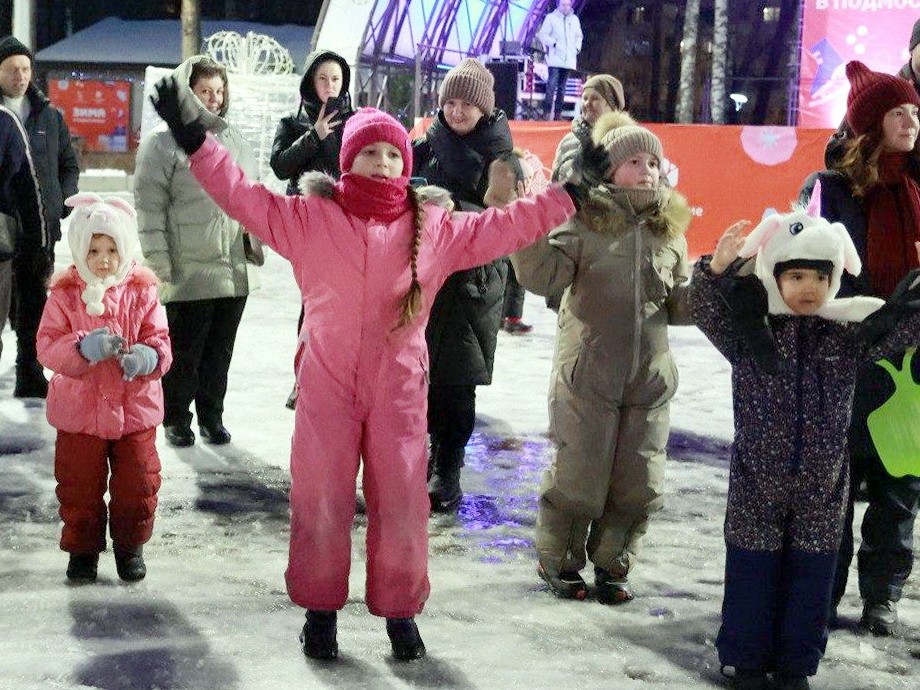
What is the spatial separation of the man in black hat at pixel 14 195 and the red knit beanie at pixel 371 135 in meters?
3.19

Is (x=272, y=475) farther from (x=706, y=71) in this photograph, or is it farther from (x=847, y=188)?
(x=706, y=71)

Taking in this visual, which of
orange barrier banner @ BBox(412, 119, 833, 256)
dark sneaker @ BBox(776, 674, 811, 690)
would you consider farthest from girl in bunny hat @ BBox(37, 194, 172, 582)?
orange barrier banner @ BBox(412, 119, 833, 256)

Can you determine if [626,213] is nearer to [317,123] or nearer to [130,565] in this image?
[130,565]

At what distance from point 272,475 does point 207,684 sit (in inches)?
96.0

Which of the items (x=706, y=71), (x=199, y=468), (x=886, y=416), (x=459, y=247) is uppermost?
(x=706, y=71)

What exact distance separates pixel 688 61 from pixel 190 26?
11.1m

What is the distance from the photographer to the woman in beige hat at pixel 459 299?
547cm

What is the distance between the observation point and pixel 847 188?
14.6ft

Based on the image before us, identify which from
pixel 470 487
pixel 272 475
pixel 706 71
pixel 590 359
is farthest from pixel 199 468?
pixel 706 71

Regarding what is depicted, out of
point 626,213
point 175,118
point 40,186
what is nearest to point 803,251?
point 626,213

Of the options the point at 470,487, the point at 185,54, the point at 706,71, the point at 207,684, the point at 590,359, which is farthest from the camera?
the point at 185,54

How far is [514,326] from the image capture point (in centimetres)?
1032

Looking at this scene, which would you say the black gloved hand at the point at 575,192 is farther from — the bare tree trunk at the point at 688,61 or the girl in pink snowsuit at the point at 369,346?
the bare tree trunk at the point at 688,61

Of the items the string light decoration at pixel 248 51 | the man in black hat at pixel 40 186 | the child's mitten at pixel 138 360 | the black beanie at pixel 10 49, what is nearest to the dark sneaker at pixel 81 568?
the child's mitten at pixel 138 360
